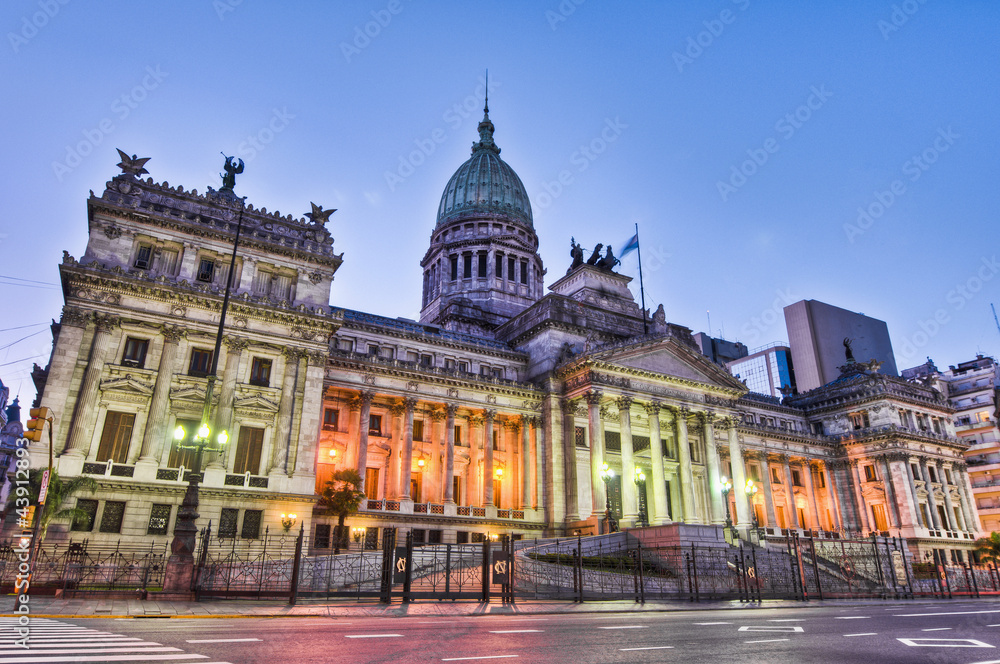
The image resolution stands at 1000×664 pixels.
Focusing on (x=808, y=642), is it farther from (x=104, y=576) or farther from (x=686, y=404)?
(x=686, y=404)

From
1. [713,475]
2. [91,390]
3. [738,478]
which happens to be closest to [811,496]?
[738,478]

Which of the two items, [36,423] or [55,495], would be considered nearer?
[36,423]

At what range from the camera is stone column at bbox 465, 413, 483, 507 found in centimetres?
5200

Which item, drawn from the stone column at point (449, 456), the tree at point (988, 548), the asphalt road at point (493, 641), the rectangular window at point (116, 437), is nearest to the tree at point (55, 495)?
the rectangular window at point (116, 437)

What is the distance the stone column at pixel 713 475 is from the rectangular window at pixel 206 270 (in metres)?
40.8

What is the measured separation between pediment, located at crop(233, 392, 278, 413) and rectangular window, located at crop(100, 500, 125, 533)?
804cm

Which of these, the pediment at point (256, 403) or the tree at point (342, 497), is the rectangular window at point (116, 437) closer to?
the pediment at point (256, 403)

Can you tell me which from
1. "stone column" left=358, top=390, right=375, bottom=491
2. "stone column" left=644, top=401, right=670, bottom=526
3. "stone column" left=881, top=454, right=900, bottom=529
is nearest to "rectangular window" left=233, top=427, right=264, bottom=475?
"stone column" left=358, top=390, right=375, bottom=491

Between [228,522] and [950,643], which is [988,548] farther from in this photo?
[228,522]

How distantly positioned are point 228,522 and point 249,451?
171 inches

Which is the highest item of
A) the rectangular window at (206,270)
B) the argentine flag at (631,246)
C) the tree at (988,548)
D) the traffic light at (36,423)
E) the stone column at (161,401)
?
the argentine flag at (631,246)

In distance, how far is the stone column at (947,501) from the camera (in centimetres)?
7256

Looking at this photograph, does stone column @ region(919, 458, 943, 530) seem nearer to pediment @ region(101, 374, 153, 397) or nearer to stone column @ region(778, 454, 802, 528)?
stone column @ region(778, 454, 802, 528)

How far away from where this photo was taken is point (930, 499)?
71.4 metres
